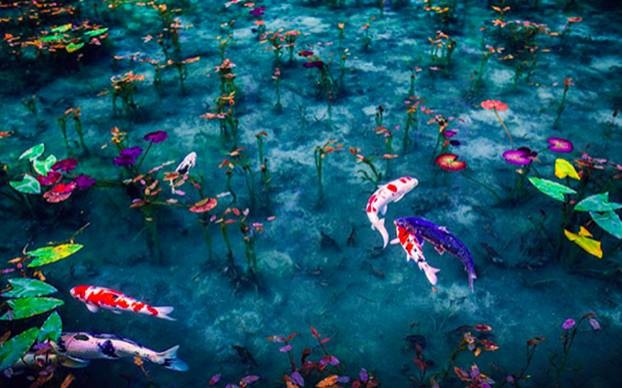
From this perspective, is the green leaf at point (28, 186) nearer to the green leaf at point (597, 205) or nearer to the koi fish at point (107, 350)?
the koi fish at point (107, 350)

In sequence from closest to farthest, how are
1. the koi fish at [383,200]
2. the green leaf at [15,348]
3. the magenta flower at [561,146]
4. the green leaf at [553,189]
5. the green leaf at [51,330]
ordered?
the green leaf at [15,348] < the green leaf at [51,330] < the green leaf at [553,189] < the koi fish at [383,200] < the magenta flower at [561,146]

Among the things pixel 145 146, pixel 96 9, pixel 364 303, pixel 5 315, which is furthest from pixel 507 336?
pixel 96 9

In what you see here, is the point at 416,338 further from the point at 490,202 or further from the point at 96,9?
the point at 96,9

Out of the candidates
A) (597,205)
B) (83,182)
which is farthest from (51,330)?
(597,205)

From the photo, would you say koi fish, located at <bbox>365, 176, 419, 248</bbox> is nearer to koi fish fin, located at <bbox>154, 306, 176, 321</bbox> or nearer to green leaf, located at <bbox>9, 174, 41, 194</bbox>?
koi fish fin, located at <bbox>154, 306, 176, 321</bbox>

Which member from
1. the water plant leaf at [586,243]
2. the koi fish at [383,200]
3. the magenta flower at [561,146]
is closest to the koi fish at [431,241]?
the koi fish at [383,200]

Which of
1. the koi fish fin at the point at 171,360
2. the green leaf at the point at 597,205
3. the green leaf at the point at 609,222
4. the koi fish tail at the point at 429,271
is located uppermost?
the green leaf at the point at 597,205
